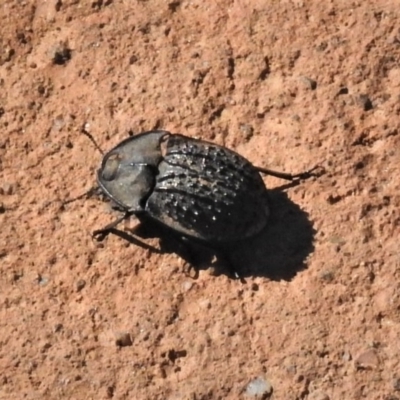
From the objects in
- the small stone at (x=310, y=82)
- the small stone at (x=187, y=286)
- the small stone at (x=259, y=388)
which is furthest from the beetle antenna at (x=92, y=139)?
the small stone at (x=259, y=388)

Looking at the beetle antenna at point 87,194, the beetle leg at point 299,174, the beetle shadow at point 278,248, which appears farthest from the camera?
the beetle antenna at point 87,194

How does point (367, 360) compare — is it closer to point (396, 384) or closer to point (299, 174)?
point (396, 384)

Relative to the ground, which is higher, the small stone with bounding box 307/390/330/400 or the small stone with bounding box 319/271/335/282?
the small stone with bounding box 319/271/335/282

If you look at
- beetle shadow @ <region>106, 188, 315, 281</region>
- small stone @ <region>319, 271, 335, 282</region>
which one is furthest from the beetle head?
small stone @ <region>319, 271, 335, 282</region>

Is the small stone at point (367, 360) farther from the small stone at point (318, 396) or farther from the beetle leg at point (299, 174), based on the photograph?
the beetle leg at point (299, 174)

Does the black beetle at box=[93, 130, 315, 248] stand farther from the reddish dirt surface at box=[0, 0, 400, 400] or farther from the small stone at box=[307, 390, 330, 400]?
the small stone at box=[307, 390, 330, 400]
